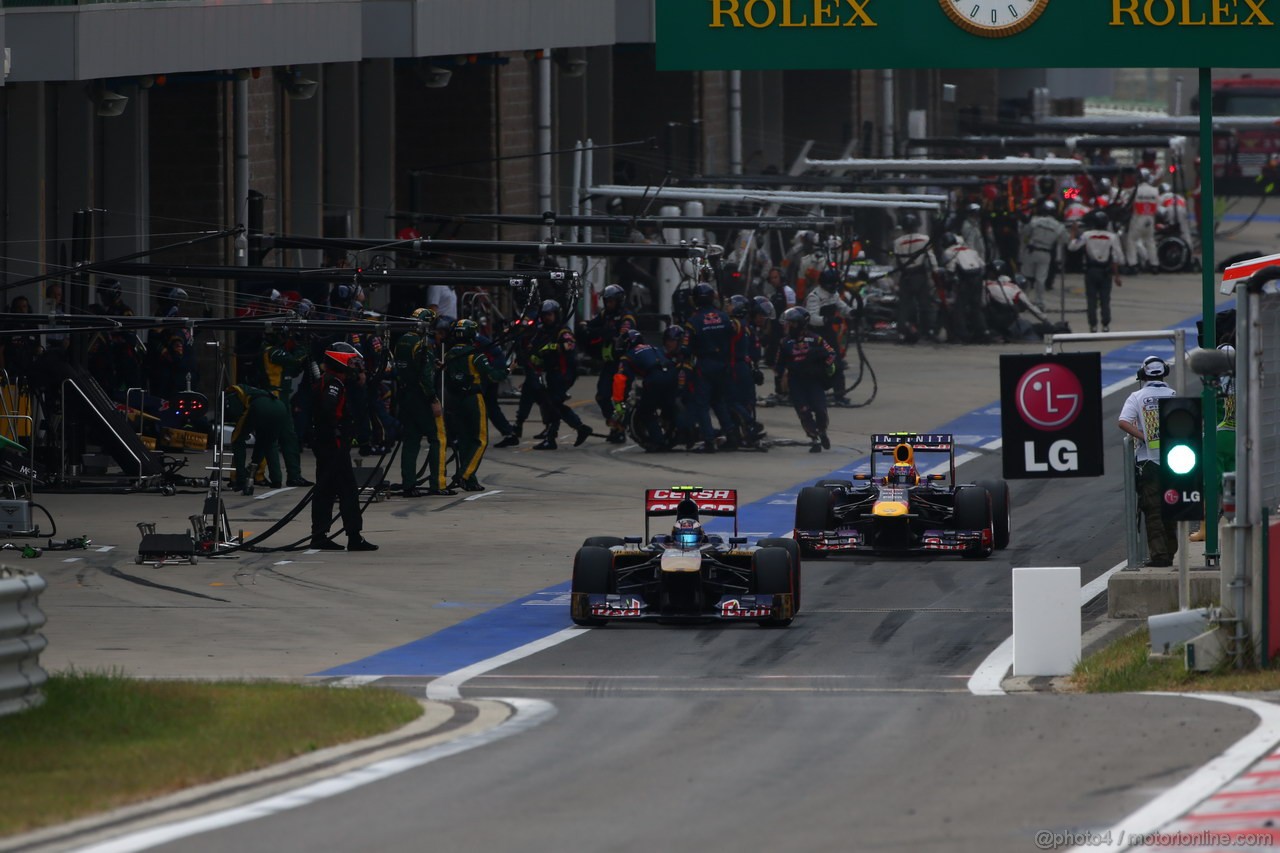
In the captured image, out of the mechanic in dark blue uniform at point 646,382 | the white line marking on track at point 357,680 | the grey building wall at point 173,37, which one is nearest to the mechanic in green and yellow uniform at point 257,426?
the grey building wall at point 173,37

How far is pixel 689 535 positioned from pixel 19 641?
6.55 meters

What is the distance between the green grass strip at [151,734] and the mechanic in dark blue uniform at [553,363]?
1400cm

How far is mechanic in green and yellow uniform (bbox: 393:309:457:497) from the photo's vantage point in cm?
2306

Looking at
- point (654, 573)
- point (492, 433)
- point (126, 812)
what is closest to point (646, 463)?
point (492, 433)

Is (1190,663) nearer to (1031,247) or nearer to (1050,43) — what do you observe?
(1050,43)

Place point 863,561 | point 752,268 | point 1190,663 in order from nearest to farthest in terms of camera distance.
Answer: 1. point 1190,663
2. point 863,561
3. point 752,268

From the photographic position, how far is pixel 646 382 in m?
26.7

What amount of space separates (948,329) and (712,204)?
4.53 meters

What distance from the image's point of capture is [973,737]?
1088 cm

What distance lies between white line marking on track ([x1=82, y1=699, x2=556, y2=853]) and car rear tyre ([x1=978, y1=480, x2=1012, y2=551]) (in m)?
9.07

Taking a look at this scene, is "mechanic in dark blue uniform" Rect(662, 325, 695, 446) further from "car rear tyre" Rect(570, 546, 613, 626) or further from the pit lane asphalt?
"car rear tyre" Rect(570, 546, 613, 626)

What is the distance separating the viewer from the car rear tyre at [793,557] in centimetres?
1672

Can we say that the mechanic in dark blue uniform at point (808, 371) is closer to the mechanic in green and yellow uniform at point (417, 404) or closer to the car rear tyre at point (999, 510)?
the mechanic in green and yellow uniform at point (417, 404)

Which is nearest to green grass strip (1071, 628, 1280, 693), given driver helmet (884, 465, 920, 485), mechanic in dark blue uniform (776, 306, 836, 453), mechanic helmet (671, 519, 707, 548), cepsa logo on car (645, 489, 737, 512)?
mechanic helmet (671, 519, 707, 548)
